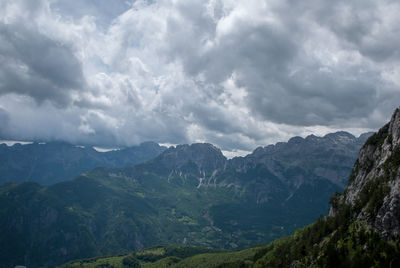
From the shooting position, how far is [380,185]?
139m

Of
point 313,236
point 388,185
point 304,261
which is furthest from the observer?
point 313,236

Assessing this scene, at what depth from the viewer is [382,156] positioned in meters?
169

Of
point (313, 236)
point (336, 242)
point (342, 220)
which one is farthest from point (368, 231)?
point (313, 236)

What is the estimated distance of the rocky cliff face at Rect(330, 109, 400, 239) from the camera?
116331 millimetres

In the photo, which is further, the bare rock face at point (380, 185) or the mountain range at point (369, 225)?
the bare rock face at point (380, 185)

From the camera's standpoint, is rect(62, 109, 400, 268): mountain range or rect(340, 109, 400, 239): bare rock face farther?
rect(340, 109, 400, 239): bare rock face

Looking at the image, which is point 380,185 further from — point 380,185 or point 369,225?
point 369,225

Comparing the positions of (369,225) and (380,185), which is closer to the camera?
(369,225)

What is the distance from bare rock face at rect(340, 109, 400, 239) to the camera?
116 m

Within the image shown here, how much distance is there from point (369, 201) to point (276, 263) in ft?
248

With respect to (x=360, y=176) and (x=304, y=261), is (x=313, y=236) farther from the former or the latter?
(x=360, y=176)

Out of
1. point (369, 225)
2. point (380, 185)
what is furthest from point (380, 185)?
point (369, 225)

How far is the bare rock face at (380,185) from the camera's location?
116 metres

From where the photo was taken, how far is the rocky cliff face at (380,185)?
11633 centimetres
